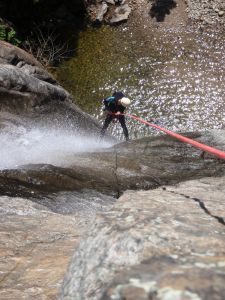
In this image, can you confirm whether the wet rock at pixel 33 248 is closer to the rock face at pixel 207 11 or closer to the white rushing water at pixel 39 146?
the white rushing water at pixel 39 146

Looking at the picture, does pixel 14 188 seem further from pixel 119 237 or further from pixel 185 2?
pixel 185 2

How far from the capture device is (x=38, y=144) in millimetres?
9297

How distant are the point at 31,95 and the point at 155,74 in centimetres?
626

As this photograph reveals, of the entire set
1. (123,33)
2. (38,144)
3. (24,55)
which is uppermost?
(123,33)

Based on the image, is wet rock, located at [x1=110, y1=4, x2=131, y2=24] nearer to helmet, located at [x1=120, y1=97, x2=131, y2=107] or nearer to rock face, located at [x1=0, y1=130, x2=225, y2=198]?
helmet, located at [x1=120, y1=97, x2=131, y2=107]

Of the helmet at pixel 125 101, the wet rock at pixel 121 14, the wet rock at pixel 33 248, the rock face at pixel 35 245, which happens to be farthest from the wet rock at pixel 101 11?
the wet rock at pixel 33 248

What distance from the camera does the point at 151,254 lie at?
1.55m

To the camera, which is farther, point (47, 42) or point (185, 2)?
point (185, 2)

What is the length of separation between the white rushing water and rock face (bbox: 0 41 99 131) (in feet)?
1.44

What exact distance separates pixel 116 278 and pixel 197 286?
11.7 inches

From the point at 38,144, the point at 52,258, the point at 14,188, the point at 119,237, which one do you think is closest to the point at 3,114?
the point at 38,144

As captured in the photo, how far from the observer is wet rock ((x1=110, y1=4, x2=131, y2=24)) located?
56.7ft

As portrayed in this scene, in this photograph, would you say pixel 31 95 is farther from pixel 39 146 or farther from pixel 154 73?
pixel 154 73

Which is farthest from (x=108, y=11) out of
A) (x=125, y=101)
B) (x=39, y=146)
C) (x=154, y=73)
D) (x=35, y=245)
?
(x=35, y=245)
